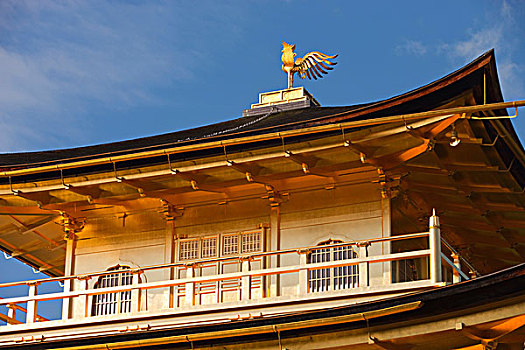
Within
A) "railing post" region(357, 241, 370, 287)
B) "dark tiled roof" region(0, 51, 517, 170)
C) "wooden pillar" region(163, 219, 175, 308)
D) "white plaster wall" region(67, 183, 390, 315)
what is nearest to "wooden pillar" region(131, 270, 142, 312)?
"white plaster wall" region(67, 183, 390, 315)

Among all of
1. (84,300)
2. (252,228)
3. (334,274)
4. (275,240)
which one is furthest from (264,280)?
(84,300)

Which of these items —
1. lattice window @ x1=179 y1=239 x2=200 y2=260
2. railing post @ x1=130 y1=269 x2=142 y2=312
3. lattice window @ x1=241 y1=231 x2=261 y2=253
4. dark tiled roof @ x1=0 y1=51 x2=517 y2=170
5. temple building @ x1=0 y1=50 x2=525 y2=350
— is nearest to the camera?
temple building @ x1=0 y1=50 x2=525 y2=350

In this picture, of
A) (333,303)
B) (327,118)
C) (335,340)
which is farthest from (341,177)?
(335,340)

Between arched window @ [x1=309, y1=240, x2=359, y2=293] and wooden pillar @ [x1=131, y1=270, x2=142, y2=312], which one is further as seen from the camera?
wooden pillar @ [x1=131, y1=270, x2=142, y2=312]

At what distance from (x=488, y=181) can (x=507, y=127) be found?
210cm

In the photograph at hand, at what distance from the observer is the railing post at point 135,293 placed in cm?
2256

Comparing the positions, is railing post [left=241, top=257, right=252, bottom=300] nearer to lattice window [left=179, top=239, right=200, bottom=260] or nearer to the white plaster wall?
the white plaster wall

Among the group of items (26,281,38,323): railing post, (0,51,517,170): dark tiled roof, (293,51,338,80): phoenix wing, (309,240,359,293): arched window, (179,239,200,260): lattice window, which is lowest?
(26,281,38,323): railing post

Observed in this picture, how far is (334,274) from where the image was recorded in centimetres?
2238

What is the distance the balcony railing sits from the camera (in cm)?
2034

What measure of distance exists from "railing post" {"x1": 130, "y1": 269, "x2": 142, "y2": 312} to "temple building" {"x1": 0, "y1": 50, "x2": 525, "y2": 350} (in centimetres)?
4

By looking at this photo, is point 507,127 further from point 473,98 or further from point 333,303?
point 333,303

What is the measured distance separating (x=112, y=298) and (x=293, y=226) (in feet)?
15.4

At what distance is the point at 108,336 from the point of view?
20562mm
